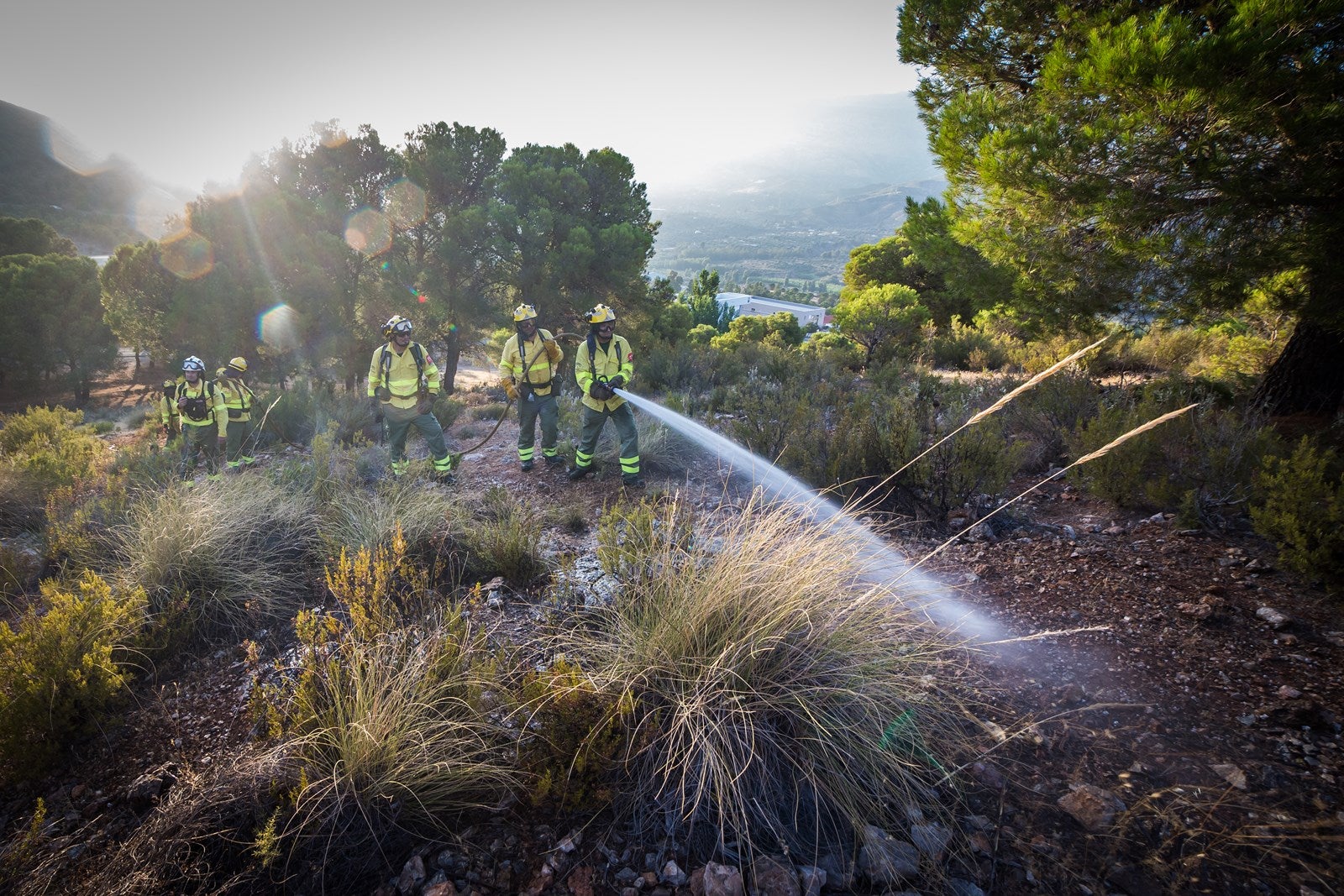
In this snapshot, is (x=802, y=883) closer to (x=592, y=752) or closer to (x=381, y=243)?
(x=592, y=752)

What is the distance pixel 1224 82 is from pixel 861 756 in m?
4.84

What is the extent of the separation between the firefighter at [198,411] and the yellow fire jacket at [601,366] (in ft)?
17.7

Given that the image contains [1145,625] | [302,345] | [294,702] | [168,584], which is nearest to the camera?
[294,702]

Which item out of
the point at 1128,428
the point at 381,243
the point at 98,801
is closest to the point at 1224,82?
the point at 1128,428

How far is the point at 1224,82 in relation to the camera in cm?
364

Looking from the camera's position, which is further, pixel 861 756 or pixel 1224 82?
pixel 1224 82

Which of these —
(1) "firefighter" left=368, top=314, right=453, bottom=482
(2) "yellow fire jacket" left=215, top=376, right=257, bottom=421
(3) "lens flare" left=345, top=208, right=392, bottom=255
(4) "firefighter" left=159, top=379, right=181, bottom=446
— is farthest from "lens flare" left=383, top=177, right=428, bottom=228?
(1) "firefighter" left=368, top=314, right=453, bottom=482

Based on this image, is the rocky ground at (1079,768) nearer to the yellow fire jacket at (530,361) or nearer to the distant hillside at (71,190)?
the yellow fire jacket at (530,361)

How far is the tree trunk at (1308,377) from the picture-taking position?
553 centimetres

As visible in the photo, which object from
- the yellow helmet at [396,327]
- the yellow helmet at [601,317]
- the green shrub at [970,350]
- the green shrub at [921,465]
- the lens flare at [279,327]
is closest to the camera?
the green shrub at [921,465]

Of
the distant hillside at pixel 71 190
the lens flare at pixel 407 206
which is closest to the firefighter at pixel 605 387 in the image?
the lens flare at pixel 407 206

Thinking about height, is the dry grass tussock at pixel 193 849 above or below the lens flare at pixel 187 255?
below

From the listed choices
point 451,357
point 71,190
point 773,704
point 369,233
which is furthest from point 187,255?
point 71,190

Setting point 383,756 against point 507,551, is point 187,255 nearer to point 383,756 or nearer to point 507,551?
point 507,551
